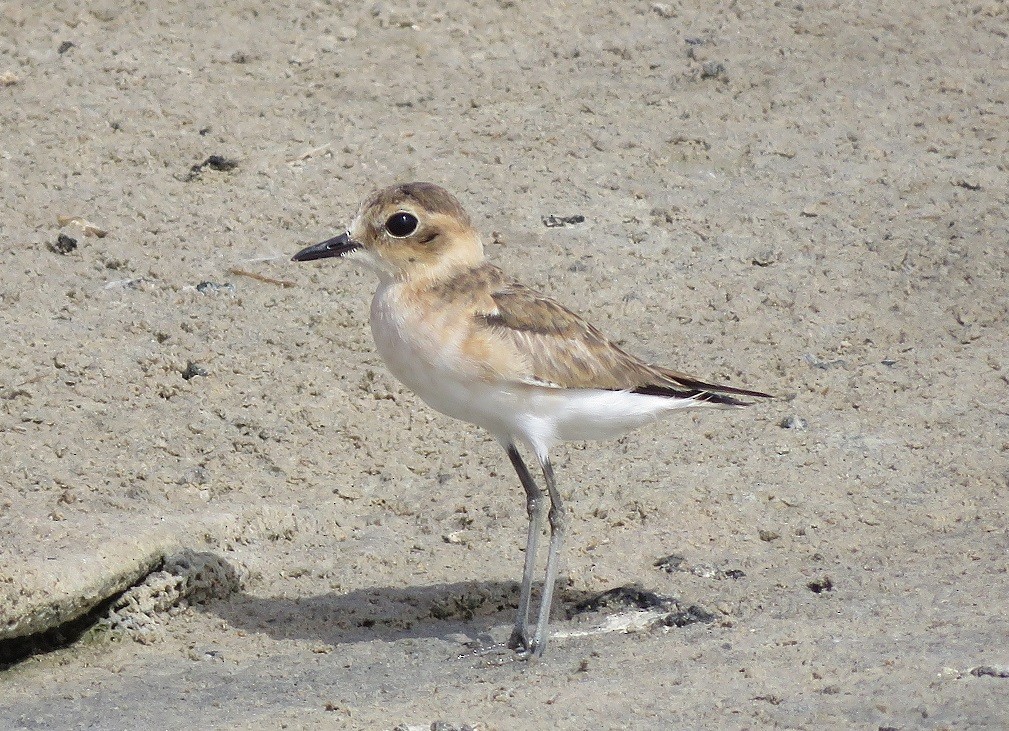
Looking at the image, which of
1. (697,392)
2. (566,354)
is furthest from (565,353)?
(697,392)

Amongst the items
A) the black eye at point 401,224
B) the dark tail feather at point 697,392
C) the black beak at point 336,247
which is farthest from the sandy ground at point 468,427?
the black eye at point 401,224

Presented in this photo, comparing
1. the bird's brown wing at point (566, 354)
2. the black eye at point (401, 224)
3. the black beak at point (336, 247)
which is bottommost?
the bird's brown wing at point (566, 354)

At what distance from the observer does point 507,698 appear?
4648 millimetres

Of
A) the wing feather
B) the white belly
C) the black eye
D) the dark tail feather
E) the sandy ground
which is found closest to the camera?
the sandy ground

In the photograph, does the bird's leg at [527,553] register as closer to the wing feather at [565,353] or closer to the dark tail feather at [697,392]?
the wing feather at [565,353]

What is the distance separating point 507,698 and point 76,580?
1.69m

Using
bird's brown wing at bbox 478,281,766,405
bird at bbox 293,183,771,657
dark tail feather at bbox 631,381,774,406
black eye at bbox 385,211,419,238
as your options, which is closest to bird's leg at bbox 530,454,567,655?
bird at bbox 293,183,771,657

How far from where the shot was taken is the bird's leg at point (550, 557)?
5277mm

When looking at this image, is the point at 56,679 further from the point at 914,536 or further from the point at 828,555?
the point at 914,536

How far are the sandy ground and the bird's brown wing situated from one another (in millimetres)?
825

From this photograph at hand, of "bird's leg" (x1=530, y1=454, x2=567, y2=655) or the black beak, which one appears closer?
"bird's leg" (x1=530, y1=454, x2=567, y2=655)

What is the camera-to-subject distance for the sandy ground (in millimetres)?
5035

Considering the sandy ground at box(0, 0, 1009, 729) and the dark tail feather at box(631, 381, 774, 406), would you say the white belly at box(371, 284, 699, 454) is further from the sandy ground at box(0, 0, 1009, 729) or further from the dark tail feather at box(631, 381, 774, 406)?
the sandy ground at box(0, 0, 1009, 729)

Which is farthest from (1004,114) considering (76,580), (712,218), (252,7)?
(76,580)
